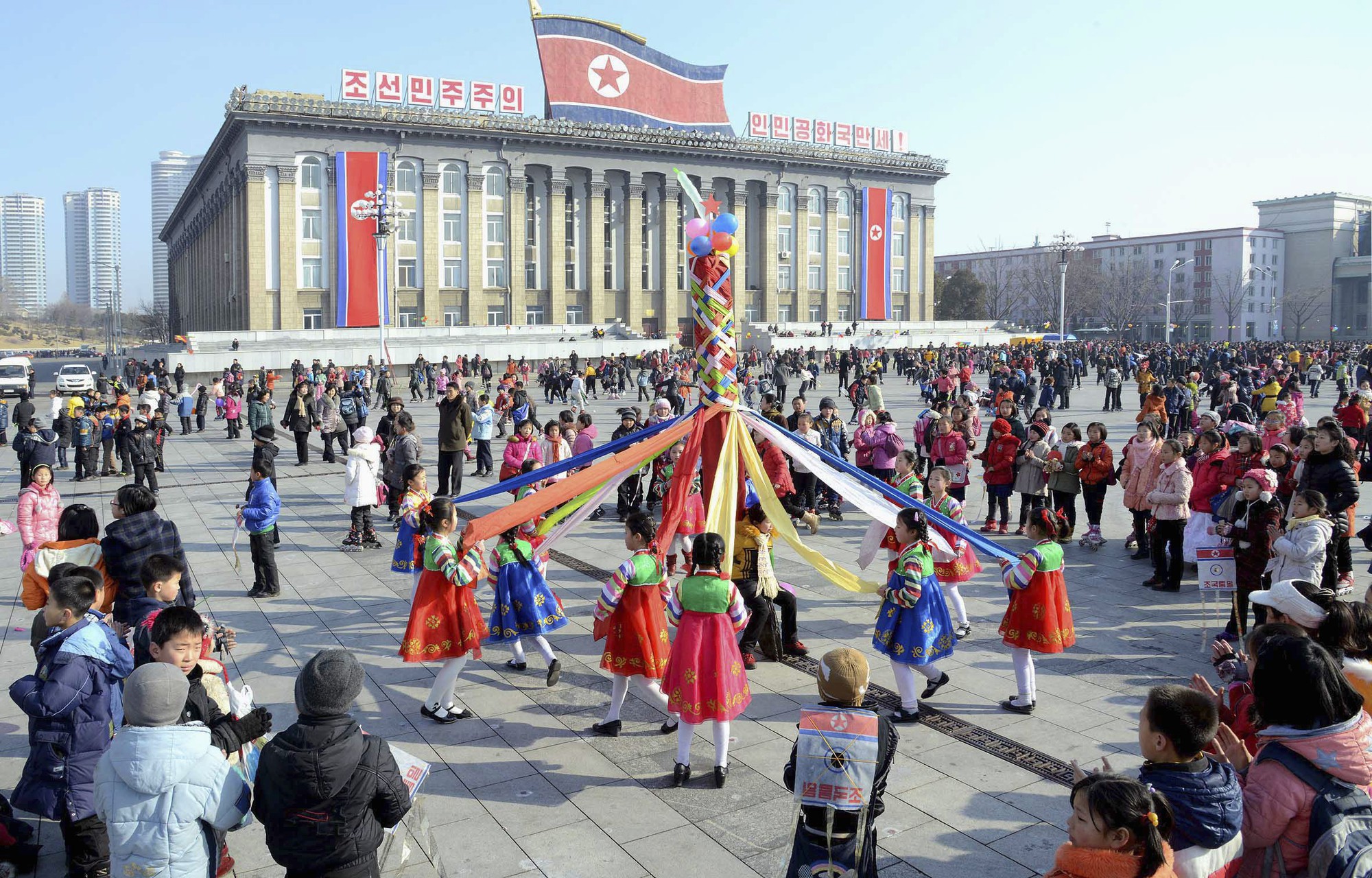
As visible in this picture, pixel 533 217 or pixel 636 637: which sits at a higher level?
pixel 533 217

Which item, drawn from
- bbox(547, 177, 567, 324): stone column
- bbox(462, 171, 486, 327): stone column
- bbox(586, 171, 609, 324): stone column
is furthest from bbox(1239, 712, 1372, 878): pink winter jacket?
bbox(586, 171, 609, 324): stone column

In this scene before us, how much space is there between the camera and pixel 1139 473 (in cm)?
1177

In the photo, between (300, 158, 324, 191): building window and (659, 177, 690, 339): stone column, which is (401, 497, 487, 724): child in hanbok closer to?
(300, 158, 324, 191): building window

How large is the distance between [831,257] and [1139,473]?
207ft

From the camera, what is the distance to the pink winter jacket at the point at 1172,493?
10570mm

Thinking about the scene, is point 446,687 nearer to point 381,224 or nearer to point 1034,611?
point 1034,611

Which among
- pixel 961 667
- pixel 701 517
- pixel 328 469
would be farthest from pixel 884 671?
pixel 328 469

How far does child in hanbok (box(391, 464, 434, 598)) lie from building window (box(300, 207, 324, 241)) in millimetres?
51509

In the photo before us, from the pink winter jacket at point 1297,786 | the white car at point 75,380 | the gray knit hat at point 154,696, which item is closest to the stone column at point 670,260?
the white car at point 75,380

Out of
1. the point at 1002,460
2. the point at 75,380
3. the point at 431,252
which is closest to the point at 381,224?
the point at 75,380

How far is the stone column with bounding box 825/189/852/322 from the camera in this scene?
72812mm

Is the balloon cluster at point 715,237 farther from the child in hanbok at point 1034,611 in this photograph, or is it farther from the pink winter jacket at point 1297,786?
the pink winter jacket at point 1297,786

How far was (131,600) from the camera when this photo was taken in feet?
21.6

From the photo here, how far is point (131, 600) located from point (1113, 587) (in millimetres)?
9251
